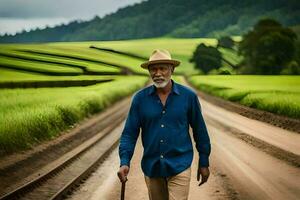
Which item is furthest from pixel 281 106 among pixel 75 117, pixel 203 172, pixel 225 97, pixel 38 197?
pixel 203 172

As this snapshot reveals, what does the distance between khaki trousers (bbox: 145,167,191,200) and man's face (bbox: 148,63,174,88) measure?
0.94 metres

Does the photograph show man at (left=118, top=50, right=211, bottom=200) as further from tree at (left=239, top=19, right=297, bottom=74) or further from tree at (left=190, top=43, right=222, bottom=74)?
tree at (left=190, top=43, right=222, bottom=74)

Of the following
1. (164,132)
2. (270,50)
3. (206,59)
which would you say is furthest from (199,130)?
(206,59)

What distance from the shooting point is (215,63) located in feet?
394

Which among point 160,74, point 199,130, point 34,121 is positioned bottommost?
point 34,121

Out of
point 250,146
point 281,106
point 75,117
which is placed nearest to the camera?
point 250,146

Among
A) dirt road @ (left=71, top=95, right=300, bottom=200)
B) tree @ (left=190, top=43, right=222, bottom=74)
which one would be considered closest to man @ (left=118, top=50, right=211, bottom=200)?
dirt road @ (left=71, top=95, right=300, bottom=200)

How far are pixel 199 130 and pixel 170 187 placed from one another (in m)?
0.70

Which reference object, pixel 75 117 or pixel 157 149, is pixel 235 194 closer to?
pixel 157 149

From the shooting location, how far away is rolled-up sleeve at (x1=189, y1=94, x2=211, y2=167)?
5.84 metres

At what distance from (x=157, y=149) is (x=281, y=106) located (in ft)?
78.6

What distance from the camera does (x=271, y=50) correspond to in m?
91.7

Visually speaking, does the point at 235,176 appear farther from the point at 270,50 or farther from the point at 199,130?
the point at 270,50

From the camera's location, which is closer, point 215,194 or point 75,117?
point 215,194
